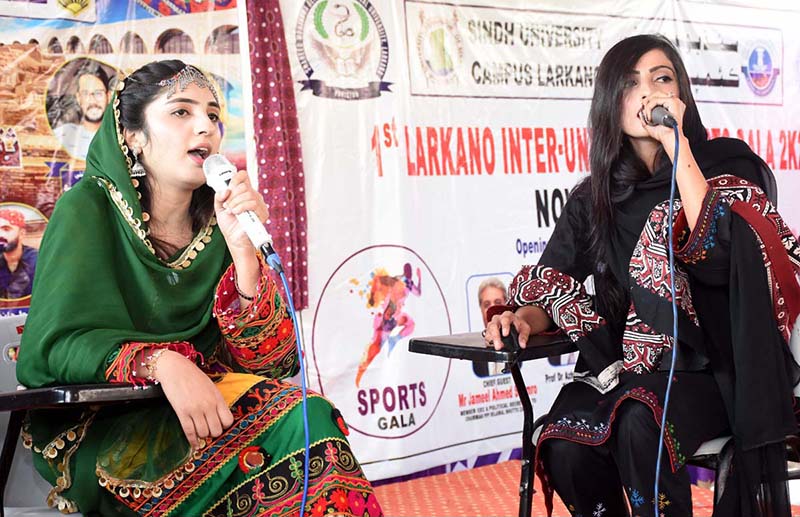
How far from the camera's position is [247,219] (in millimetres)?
1804

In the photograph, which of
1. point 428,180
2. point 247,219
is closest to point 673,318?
point 247,219

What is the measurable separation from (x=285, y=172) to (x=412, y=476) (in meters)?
1.43

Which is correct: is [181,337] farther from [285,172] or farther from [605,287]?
[285,172]

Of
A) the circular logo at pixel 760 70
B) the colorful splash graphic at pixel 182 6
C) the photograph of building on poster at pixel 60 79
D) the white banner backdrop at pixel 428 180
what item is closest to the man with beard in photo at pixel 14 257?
the photograph of building on poster at pixel 60 79

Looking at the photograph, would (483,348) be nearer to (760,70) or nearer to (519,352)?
(519,352)

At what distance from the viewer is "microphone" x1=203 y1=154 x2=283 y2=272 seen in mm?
1684

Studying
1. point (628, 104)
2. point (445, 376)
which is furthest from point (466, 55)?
point (628, 104)

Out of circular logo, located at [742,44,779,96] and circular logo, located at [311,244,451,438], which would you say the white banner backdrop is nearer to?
circular logo, located at [311,244,451,438]

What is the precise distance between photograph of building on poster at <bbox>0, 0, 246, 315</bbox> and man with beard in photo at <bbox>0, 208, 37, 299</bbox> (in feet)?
0.08

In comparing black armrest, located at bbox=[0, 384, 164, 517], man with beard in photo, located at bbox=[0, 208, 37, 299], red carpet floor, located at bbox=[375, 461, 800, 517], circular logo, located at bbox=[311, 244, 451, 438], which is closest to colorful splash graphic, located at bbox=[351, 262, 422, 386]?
circular logo, located at bbox=[311, 244, 451, 438]

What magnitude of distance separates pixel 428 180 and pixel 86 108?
1.51m

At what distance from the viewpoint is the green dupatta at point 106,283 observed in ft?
6.32

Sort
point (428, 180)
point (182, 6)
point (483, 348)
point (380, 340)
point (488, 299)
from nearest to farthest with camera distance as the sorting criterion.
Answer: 1. point (483, 348)
2. point (182, 6)
3. point (380, 340)
4. point (428, 180)
5. point (488, 299)

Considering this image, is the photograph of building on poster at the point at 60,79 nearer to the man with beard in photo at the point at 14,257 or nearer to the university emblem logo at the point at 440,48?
the man with beard in photo at the point at 14,257
